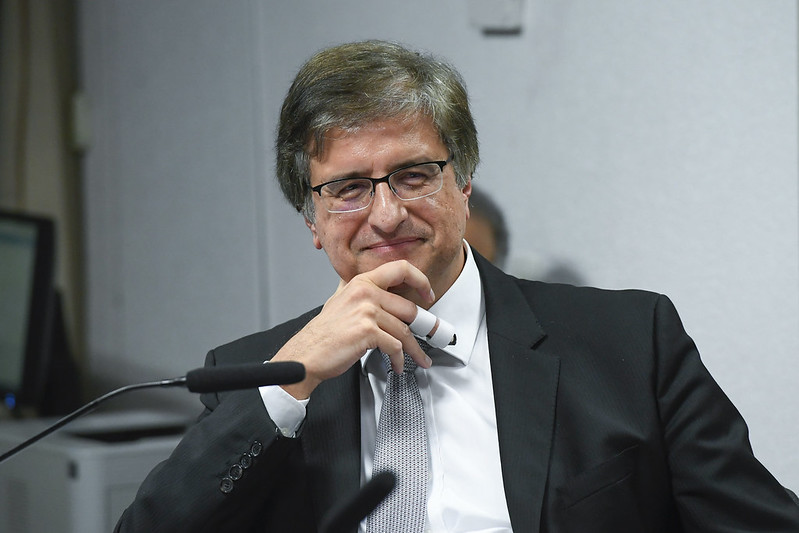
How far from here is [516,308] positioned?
56.7 inches

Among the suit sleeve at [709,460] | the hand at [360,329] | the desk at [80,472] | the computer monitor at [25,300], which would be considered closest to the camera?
the suit sleeve at [709,460]

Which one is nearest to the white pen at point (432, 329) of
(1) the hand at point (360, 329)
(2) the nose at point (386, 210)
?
(1) the hand at point (360, 329)

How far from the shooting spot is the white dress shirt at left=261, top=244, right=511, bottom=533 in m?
1.29

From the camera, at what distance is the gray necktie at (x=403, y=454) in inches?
50.8

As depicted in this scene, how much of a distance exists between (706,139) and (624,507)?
787 millimetres

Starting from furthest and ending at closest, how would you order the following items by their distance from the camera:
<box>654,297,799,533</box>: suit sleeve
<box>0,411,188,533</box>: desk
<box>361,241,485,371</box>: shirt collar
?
<box>0,411,188,533</box>: desk → <box>361,241,485,371</box>: shirt collar → <box>654,297,799,533</box>: suit sleeve

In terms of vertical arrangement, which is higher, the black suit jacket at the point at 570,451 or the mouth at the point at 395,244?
the mouth at the point at 395,244

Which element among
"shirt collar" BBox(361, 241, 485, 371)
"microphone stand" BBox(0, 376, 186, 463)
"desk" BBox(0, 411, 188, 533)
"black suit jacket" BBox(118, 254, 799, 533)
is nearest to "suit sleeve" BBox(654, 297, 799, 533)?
"black suit jacket" BBox(118, 254, 799, 533)

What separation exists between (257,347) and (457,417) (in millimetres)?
336

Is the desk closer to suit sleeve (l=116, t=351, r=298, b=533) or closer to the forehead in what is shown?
suit sleeve (l=116, t=351, r=298, b=533)

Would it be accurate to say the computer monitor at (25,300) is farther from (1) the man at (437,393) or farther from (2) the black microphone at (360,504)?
(2) the black microphone at (360,504)

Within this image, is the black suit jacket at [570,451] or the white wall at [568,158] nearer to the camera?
the black suit jacket at [570,451]

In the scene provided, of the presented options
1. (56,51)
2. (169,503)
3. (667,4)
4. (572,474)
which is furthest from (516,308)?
(56,51)

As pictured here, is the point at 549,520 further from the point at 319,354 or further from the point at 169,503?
the point at 169,503
